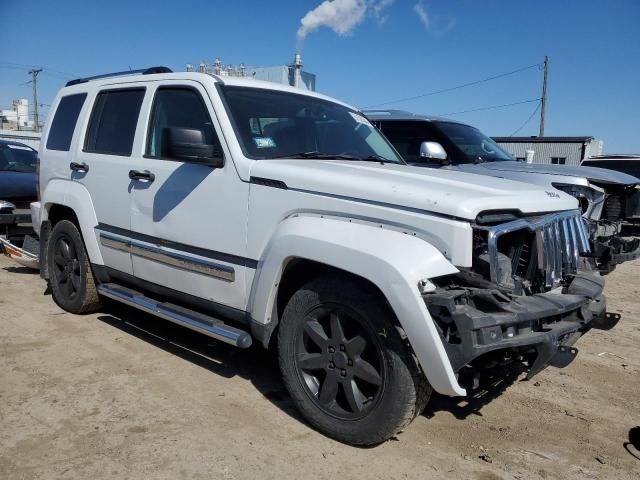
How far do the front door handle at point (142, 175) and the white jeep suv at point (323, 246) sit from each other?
31 mm

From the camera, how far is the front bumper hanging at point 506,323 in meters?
2.59

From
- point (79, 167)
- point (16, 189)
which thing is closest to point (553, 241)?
point (79, 167)

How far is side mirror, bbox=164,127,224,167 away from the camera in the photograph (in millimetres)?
3500

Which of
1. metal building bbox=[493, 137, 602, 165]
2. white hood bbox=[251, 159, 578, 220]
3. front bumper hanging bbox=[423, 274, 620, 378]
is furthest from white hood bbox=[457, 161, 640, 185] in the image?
metal building bbox=[493, 137, 602, 165]

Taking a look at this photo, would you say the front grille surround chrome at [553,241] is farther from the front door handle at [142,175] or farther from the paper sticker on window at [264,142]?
the front door handle at [142,175]

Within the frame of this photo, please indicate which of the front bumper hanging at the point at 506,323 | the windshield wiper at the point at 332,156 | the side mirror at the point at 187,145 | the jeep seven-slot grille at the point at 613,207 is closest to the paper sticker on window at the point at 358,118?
the windshield wiper at the point at 332,156

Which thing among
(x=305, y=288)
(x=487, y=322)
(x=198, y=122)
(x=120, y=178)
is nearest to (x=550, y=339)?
(x=487, y=322)

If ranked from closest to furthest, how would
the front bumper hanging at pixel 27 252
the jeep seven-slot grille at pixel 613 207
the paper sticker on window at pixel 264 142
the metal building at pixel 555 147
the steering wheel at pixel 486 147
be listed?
1. the paper sticker on window at pixel 264 142
2. the front bumper hanging at pixel 27 252
3. the jeep seven-slot grille at pixel 613 207
4. the steering wheel at pixel 486 147
5. the metal building at pixel 555 147

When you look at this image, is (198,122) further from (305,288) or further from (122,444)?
(122,444)

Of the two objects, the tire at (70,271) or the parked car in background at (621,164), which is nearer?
the tire at (70,271)

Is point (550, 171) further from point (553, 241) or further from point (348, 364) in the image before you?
point (348, 364)

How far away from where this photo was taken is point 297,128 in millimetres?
4105

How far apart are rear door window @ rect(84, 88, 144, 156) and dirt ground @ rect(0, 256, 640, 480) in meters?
1.62

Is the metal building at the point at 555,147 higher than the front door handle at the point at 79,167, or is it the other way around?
the metal building at the point at 555,147
